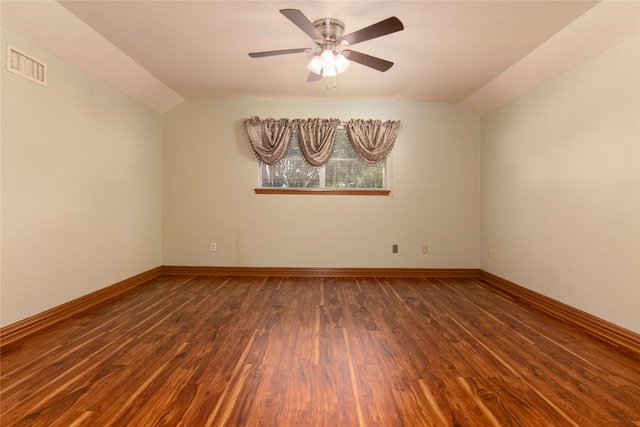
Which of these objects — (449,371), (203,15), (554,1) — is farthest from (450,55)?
(449,371)

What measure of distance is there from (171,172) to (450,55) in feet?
12.4

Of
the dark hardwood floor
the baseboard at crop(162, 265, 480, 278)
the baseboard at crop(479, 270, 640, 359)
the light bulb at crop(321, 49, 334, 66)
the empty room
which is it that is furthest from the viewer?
the baseboard at crop(162, 265, 480, 278)

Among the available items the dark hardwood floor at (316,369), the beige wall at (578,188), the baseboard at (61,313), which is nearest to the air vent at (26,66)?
the baseboard at (61,313)

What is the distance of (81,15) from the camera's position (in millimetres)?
2410

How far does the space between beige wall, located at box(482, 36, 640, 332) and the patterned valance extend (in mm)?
1537

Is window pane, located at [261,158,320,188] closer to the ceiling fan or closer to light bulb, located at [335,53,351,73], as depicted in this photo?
the ceiling fan

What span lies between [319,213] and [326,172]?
0.59 metres

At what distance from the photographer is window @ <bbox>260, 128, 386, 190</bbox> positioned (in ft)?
14.4

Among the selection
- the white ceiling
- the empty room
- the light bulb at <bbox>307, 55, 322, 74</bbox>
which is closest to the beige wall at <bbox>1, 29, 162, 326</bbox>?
the empty room

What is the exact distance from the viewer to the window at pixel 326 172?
439 centimetres

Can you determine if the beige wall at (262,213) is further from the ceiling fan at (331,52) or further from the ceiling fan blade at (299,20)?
the ceiling fan blade at (299,20)

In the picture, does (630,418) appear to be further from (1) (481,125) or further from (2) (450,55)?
(1) (481,125)

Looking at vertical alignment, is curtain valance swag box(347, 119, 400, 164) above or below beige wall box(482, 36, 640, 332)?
above

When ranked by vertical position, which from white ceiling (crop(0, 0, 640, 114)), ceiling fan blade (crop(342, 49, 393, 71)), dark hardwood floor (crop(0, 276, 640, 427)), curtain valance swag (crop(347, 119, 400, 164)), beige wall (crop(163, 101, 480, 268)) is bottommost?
dark hardwood floor (crop(0, 276, 640, 427))
